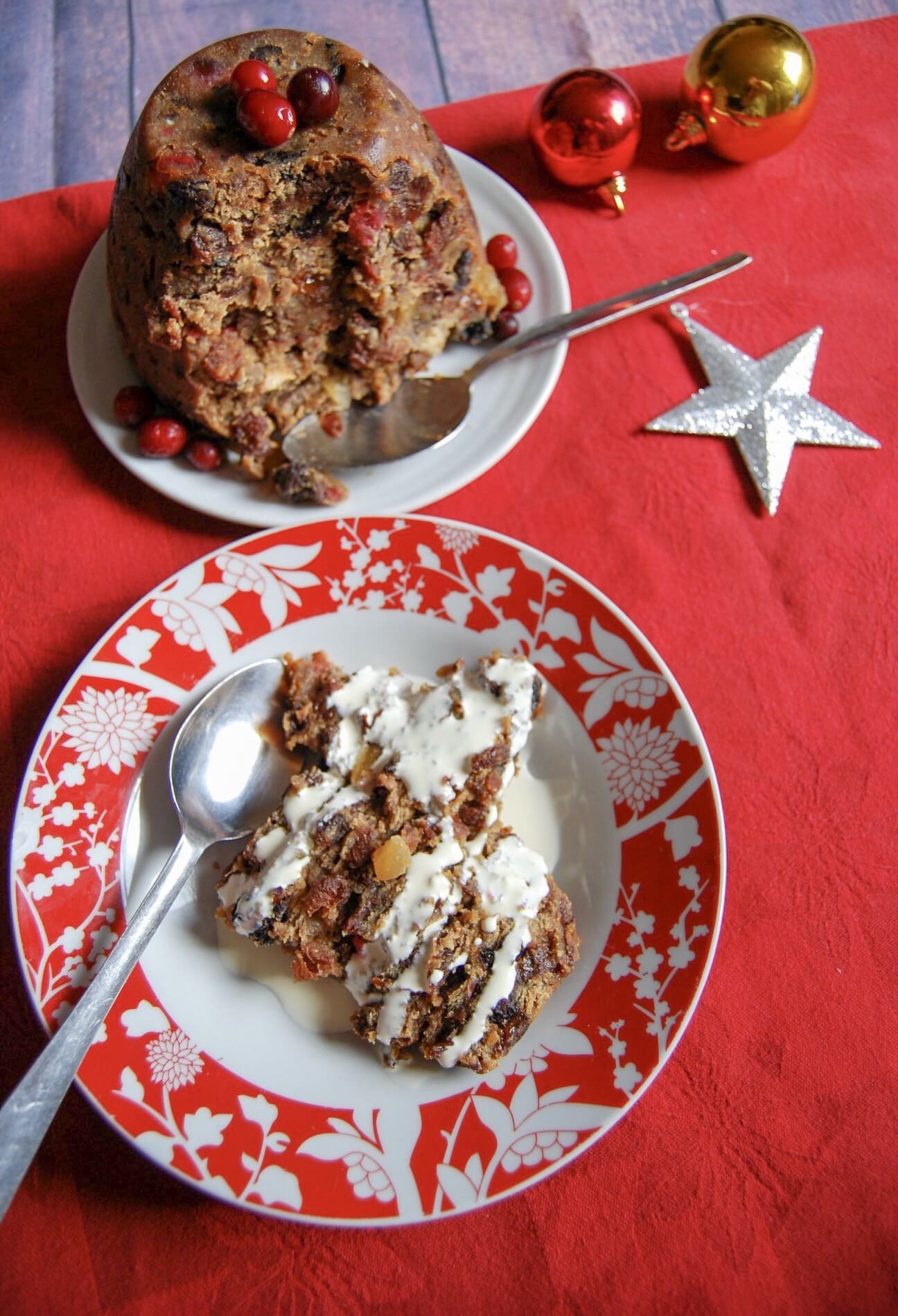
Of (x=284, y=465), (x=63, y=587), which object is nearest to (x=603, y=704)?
(x=284, y=465)

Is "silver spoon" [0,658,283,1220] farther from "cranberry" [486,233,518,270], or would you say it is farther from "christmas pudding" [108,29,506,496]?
"cranberry" [486,233,518,270]

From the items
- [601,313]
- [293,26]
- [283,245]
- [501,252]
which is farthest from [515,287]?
[293,26]

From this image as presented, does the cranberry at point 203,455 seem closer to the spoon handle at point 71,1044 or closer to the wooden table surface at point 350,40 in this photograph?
the spoon handle at point 71,1044


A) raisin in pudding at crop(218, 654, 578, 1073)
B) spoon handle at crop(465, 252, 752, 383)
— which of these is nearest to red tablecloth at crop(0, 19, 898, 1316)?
spoon handle at crop(465, 252, 752, 383)

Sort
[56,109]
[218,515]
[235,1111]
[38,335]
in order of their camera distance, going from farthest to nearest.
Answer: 1. [56,109]
2. [38,335]
3. [218,515]
4. [235,1111]

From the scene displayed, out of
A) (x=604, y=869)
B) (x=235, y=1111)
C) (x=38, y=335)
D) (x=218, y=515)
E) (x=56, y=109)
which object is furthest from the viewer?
(x=56, y=109)

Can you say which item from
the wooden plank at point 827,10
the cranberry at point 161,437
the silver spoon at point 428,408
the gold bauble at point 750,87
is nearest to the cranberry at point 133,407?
the cranberry at point 161,437

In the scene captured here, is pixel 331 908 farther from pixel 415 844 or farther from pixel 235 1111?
pixel 235 1111
